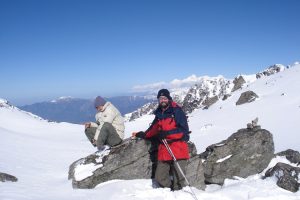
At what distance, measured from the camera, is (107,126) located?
13562mm

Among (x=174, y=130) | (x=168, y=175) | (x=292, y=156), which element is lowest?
(x=292, y=156)

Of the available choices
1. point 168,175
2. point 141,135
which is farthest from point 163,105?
point 168,175

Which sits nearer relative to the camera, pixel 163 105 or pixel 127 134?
pixel 163 105

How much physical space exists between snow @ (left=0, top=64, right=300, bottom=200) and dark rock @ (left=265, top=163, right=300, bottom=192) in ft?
0.69

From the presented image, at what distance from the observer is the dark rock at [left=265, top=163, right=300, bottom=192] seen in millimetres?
11281

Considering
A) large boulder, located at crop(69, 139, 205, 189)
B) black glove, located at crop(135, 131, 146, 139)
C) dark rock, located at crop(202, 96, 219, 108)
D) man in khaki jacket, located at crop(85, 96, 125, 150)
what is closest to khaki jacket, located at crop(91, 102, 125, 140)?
man in khaki jacket, located at crop(85, 96, 125, 150)

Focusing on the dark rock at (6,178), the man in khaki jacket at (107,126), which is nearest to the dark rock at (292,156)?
the man in khaki jacket at (107,126)

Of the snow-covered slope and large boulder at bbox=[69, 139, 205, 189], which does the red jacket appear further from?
the snow-covered slope

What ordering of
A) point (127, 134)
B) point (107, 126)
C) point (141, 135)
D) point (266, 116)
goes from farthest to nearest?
1. point (127, 134)
2. point (266, 116)
3. point (107, 126)
4. point (141, 135)

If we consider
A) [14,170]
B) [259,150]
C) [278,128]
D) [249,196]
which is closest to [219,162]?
[259,150]

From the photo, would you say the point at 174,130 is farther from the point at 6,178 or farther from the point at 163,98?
the point at 6,178

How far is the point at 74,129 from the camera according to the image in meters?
38.2

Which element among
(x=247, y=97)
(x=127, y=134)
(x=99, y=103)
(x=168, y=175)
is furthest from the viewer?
(x=247, y=97)

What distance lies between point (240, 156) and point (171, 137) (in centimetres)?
347
